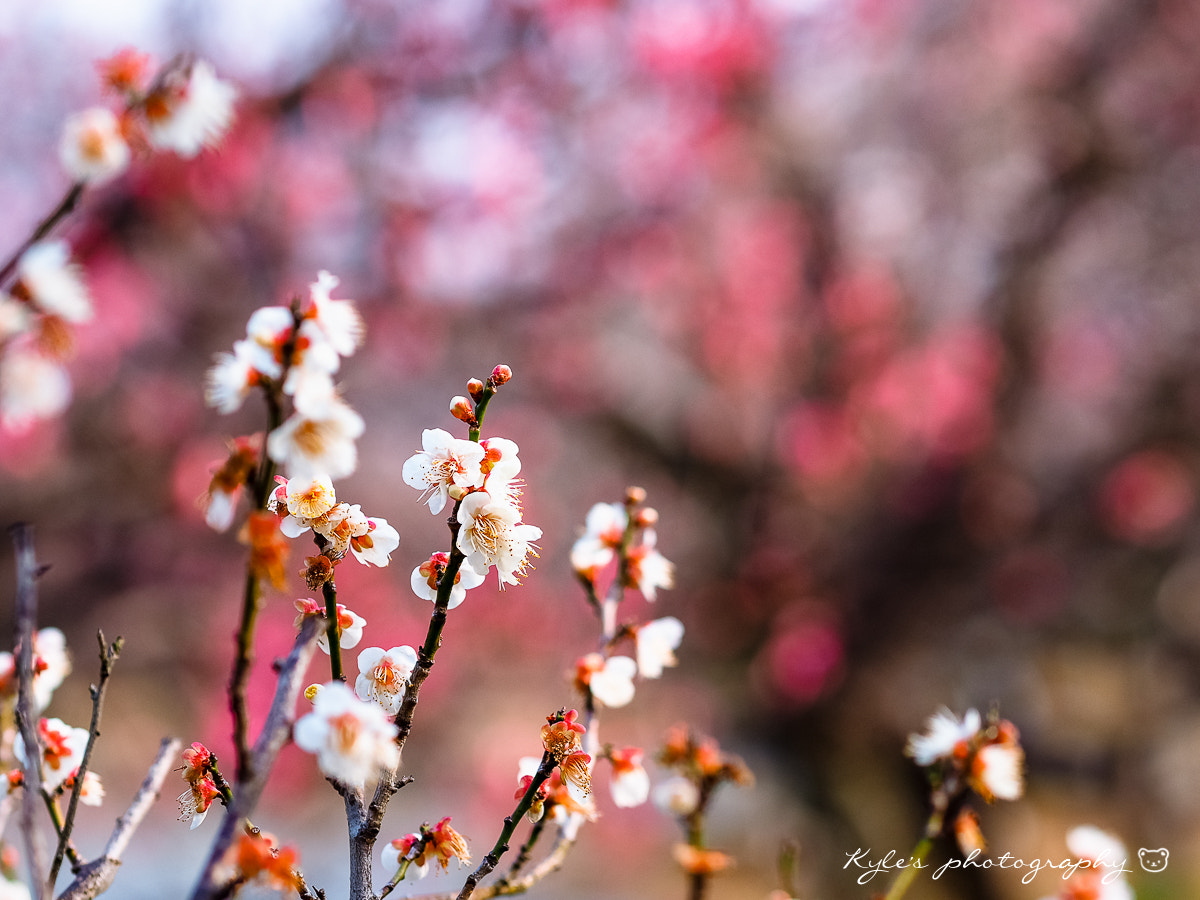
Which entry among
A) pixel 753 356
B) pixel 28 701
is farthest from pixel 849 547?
pixel 28 701

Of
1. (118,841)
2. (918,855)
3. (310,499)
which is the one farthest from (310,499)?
(918,855)

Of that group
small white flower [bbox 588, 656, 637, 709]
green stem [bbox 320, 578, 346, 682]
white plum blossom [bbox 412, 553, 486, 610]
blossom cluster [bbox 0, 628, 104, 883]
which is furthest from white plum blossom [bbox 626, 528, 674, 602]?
blossom cluster [bbox 0, 628, 104, 883]

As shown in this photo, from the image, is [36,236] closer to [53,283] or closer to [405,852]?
[53,283]

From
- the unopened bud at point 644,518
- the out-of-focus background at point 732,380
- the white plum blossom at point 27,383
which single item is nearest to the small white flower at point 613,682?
the unopened bud at point 644,518

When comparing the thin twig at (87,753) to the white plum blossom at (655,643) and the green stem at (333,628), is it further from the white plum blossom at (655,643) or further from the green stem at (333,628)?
the white plum blossom at (655,643)

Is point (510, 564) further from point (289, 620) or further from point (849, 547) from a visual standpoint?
point (849, 547)

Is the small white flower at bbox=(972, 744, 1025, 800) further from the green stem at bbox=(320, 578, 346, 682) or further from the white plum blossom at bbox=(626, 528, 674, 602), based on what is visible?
the green stem at bbox=(320, 578, 346, 682)
